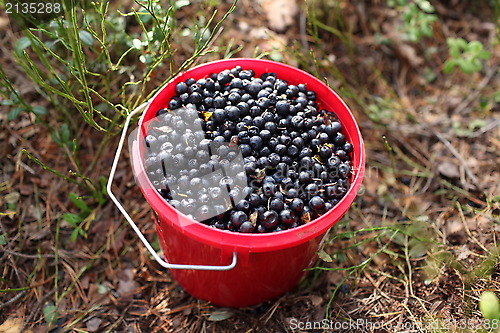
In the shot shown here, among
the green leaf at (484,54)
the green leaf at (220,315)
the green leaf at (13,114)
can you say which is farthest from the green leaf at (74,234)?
the green leaf at (484,54)

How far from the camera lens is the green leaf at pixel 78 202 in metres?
2.04

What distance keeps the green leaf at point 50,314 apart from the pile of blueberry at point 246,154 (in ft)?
2.73

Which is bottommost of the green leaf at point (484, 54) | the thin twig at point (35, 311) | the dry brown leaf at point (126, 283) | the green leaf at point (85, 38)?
the dry brown leaf at point (126, 283)

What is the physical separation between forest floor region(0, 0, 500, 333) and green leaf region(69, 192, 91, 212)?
0.10 ft

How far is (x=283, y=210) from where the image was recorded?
1536 millimetres

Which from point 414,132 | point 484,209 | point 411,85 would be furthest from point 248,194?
point 411,85

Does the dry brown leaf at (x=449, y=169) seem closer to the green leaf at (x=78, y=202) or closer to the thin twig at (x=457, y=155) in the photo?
the thin twig at (x=457, y=155)

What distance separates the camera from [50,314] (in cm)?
190

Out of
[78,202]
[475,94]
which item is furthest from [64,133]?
[475,94]

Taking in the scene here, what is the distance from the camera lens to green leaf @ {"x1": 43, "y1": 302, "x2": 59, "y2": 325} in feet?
6.18

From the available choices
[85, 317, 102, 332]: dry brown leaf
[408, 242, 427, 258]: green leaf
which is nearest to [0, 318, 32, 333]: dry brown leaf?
[85, 317, 102, 332]: dry brown leaf

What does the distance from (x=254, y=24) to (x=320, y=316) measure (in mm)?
1860

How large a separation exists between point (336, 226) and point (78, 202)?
125 centimetres

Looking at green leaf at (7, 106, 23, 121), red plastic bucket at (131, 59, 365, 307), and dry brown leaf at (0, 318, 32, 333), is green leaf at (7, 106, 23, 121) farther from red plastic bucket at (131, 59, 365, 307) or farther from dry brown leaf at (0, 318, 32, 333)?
dry brown leaf at (0, 318, 32, 333)
